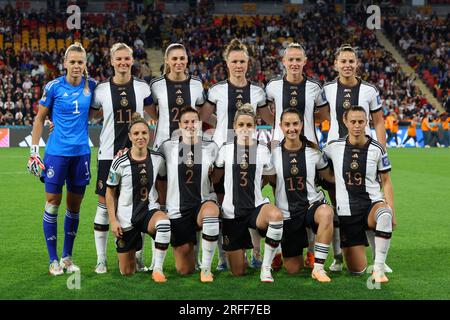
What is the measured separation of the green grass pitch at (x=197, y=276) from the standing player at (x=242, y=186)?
0.30 m

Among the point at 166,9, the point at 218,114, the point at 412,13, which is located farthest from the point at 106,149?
the point at 412,13

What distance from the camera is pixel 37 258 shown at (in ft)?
21.7

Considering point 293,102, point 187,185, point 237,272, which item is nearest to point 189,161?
point 187,185

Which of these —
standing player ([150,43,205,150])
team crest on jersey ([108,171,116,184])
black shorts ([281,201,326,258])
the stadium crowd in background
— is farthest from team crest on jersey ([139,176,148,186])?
the stadium crowd in background

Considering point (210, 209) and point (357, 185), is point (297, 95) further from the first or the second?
point (210, 209)

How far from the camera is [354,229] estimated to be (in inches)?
232

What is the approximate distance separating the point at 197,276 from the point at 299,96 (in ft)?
5.99

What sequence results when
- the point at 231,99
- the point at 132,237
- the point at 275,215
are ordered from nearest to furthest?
the point at 275,215 → the point at 132,237 → the point at 231,99

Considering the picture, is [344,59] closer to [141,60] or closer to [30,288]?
[30,288]

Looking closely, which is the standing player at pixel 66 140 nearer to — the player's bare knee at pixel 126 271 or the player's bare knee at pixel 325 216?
the player's bare knee at pixel 126 271

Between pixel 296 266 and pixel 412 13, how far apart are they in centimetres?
2965

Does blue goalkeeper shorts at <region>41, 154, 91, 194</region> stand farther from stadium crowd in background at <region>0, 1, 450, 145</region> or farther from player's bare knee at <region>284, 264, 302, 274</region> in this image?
stadium crowd in background at <region>0, 1, 450, 145</region>

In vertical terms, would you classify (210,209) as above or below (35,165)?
below

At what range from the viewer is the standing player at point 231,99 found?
626 centimetres
